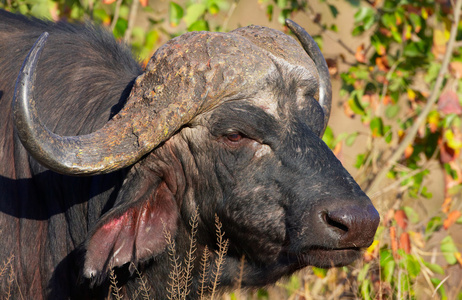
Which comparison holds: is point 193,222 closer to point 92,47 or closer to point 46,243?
point 46,243

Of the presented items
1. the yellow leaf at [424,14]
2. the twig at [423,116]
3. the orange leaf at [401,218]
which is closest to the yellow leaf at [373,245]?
the orange leaf at [401,218]

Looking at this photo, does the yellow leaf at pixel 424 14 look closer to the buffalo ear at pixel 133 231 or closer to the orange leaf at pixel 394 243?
the orange leaf at pixel 394 243

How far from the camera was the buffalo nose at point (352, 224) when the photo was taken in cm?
279

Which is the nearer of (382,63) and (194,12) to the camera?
(194,12)

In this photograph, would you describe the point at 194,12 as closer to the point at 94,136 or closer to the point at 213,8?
the point at 213,8

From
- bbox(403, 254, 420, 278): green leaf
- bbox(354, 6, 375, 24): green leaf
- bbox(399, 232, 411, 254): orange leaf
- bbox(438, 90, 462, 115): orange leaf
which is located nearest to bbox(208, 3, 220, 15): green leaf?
bbox(354, 6, 375, 24): green leaf

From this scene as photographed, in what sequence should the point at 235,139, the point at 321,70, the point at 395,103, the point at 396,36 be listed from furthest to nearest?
the point at 395,103 < the point at 396,36 < the point at 321,70 < the point at 235,139

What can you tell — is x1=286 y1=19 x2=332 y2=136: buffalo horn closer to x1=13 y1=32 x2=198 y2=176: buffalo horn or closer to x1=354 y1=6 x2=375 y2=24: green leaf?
x1=13 y1=32 x2=198 y2=176: buffalo horn

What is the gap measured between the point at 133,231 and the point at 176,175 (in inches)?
14.3

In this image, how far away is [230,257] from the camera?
3.33 m

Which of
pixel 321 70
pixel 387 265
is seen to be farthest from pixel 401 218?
pixel 321 70

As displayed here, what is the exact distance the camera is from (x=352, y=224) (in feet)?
9.18

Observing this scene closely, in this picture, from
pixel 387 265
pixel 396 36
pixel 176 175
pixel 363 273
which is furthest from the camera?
pixel 396 36

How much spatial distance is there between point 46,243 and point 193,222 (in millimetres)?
821
